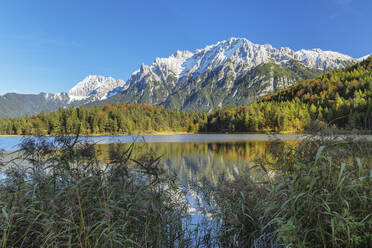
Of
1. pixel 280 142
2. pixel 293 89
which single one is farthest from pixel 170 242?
pixel 293 89

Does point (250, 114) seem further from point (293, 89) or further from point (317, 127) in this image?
point (317, 127)

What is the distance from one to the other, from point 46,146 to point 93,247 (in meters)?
2.68

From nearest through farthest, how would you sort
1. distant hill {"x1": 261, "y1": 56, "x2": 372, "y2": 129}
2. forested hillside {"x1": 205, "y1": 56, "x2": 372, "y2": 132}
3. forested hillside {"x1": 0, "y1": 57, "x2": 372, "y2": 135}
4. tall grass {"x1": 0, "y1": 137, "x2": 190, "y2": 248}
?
tall grass {"x1": 0, "y1": 137, "x2": 190, "y2": 248}
forested hillside {"x1": 0, "y1": 57, "x2": 372, "y2": 135}
forested hillside {"x1": 205, "y1": 56, "x2": 372, "y2": 132}
distant hill {"x1": 261, "y1": 56, "x2": 372, "y2": 129}

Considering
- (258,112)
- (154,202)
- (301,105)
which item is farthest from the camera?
(301,105)

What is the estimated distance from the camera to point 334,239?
286 centimetres

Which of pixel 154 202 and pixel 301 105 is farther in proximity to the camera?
pixel 301 105

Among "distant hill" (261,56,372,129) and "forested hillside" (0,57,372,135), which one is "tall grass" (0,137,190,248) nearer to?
"forested hillside" (0,57,372,135)

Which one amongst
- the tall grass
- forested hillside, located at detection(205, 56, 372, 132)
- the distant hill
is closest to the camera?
the tall grass

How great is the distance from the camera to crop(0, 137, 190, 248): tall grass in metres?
3.47

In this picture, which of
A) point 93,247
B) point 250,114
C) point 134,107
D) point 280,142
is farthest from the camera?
point 134,107

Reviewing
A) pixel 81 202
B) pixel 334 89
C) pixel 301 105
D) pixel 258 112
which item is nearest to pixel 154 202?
pixel 81 202

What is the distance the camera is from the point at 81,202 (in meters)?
3.64

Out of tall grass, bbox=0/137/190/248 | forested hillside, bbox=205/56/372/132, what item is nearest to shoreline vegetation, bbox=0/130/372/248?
tall grass, bbox=0/137/190/248

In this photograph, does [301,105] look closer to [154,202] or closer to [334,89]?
[334,89]
